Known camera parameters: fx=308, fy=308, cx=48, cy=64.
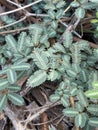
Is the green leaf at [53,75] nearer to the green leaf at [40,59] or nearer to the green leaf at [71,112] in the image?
the green leaf at [40,59]

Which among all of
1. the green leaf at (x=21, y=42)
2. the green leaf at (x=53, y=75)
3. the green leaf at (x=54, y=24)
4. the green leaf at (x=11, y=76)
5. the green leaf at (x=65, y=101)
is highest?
the green leaf at (x=54, y=24)

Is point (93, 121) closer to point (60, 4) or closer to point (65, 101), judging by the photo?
point (65, 101)

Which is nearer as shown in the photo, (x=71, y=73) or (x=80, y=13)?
(x=71, y=73)

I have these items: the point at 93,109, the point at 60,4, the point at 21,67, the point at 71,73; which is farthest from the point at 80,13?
the point at 93,109

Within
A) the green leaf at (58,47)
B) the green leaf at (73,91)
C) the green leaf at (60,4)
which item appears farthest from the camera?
the green leaf at (60,4)

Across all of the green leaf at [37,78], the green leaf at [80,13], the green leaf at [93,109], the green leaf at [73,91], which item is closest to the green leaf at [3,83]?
the green leaf at [37,78]

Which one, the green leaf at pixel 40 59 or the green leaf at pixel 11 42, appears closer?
the green leaf at pixel 40 59

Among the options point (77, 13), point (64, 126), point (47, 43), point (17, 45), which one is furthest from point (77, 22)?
point (64, 126)

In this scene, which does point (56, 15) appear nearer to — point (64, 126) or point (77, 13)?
point (77, 13)
